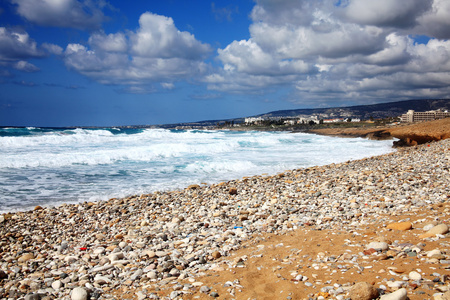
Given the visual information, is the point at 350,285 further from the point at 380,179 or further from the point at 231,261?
the point at 380,179

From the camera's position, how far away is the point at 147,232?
614cm

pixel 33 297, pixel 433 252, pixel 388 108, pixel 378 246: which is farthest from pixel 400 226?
pixel 388 108

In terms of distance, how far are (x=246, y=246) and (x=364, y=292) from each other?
7.62 ft

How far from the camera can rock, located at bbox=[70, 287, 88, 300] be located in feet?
12.2

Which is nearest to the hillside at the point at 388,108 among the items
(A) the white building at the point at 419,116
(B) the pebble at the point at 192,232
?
(A) the white building at the point at 419,116

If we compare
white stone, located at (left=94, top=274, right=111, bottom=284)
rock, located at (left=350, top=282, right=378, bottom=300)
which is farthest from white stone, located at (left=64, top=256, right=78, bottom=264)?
rock, located at (left=350, top=282, right=378, bottom=300)

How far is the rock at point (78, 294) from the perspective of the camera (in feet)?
12.2

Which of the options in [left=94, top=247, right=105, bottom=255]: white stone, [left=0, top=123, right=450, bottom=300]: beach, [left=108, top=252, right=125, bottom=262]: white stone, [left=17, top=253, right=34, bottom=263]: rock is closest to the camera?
[left=0, top=123, right=450, bottom=300]: beach

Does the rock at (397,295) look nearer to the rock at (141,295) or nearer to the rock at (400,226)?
the rock at (400,226)

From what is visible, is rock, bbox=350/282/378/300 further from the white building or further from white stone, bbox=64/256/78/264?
the white building

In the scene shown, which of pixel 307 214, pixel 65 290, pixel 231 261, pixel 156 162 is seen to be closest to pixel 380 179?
pixel 307 214

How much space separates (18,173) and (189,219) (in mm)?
11921

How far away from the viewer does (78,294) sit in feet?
12.3

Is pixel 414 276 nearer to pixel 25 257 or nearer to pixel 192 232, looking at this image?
pixel 192 232
